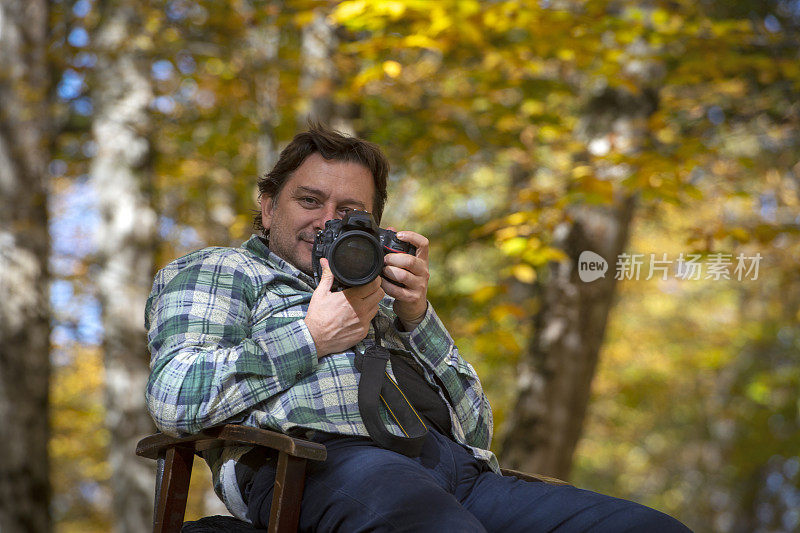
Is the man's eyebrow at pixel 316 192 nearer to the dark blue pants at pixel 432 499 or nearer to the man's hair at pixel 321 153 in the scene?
the man's hair at pixel 321 153

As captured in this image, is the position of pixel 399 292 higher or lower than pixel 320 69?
lower

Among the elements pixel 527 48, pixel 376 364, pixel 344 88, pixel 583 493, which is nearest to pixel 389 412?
pixel 376 364

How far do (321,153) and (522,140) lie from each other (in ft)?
11.2

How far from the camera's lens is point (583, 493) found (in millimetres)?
2020

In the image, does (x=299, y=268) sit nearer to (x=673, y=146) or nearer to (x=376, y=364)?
(x=376, y=364)

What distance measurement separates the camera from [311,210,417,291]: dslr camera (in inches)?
75.4

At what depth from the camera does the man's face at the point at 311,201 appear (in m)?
2.23

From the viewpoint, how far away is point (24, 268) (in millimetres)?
5480

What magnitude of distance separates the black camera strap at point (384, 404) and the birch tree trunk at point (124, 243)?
147 inches

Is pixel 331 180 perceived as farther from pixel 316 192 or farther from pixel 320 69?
pixel 320 69

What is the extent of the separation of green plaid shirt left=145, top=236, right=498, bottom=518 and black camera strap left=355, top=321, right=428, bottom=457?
0.09ft

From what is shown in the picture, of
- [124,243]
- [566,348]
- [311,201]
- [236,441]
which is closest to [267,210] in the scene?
[311,201]

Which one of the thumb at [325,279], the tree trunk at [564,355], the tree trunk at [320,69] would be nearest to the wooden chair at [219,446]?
the thumb at [325,279]

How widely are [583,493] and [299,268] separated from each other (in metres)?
0.95
